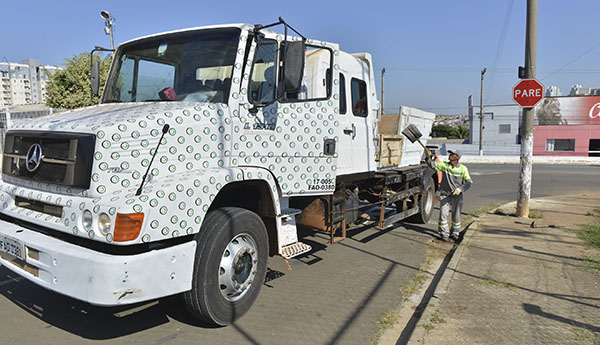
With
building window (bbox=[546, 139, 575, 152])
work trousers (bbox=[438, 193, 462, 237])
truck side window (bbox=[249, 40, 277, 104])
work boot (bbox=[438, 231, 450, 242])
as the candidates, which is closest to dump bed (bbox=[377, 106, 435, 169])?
work trousers (bbox=[438, 193, 462, 237])

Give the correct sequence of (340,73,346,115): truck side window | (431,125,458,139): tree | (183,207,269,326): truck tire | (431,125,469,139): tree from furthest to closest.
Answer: (431,125,458,139): tree
(431,125,469,139): tree
(340,73,346,115): truck side window
(183,207,269,326): truck tire

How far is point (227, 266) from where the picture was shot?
3.80 metres

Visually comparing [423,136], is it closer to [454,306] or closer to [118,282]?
[454,306]

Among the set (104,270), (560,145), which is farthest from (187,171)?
(560,145)

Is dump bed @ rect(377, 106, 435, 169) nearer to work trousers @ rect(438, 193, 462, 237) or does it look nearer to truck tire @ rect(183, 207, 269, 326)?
work trousers @ rect(438, 193, 462, 237)

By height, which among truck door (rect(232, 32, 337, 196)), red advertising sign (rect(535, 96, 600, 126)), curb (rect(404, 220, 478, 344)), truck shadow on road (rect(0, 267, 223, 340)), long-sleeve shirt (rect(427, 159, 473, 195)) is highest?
red advertising sign (rect(535, 96, 600, 126))

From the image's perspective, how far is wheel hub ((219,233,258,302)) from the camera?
3797 mm

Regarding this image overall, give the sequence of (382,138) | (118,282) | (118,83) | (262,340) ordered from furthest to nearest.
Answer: (382,138) → (118,83) → (262,340) → (118,282)

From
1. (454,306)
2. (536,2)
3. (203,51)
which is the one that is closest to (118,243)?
(203,51)

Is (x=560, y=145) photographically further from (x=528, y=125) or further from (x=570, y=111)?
(x=528, y=125)

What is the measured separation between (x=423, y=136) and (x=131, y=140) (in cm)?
682

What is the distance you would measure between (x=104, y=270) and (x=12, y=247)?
119 cm

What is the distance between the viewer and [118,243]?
2.99 meters

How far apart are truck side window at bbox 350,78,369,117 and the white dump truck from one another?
0.13 meters
